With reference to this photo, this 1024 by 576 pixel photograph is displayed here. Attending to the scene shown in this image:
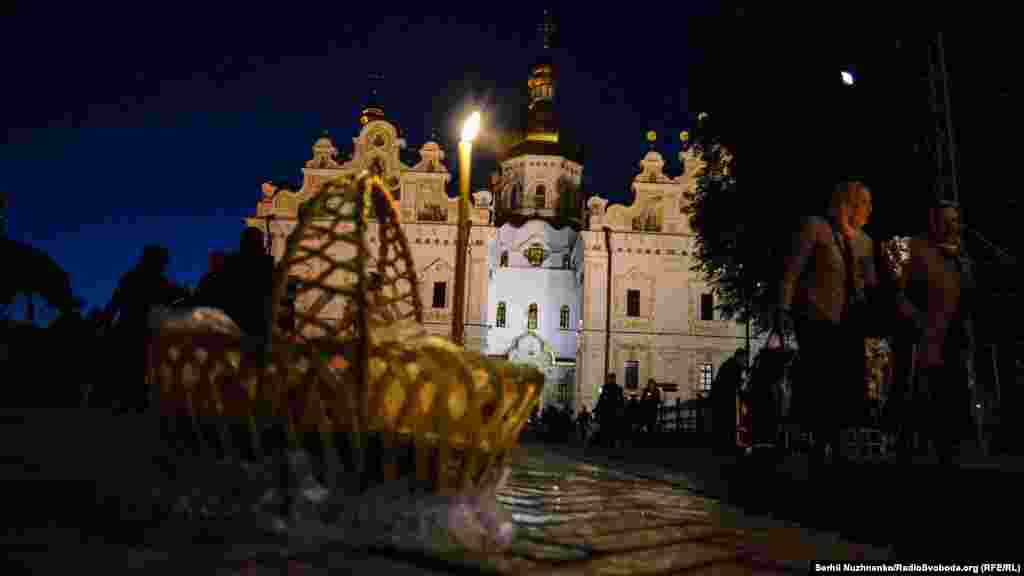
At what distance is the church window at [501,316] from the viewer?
39.9 m

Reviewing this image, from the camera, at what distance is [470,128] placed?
574 centimetres

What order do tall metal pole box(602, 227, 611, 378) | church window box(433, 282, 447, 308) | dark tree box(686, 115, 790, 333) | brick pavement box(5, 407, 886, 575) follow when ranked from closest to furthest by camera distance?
Result: 1. brick pavement box(5, 407, 886, 575)
2. dark tree box(686, 115, 790, 333)
3. tall metal pole box(602, 227, 611, 378)
4. church window box(433, 282, 447, 308)

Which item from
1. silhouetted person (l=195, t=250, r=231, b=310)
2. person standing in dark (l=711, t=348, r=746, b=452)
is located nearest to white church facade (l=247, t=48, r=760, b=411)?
person standing in dark (l=711, t=348, r=746, b=452)

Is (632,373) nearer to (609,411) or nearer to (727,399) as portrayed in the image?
(609,411)

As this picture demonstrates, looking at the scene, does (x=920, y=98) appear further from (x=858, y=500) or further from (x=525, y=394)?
(x=525, y=394)

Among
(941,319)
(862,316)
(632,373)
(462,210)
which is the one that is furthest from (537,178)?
(862,316)

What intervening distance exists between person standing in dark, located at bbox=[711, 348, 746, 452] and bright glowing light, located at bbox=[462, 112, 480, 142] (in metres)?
6.79

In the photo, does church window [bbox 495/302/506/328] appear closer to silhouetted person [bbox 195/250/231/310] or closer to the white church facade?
the white church facade

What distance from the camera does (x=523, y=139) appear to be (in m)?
47.6

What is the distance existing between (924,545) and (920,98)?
1028 cm

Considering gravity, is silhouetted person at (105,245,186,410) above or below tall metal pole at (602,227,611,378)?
below

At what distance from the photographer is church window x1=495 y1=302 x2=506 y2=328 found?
39938 millimetres

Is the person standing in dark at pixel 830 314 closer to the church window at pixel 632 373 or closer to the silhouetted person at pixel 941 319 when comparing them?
the silhouetted person at pixel 941 319

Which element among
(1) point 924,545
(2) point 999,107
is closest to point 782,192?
(2) point 999,107
